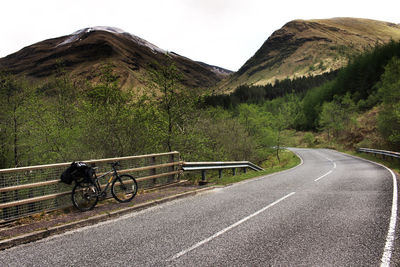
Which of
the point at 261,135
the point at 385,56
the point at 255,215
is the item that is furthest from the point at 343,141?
the point at 255,215

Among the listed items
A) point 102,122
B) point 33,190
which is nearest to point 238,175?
point 102,122

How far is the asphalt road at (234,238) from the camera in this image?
12.1ft

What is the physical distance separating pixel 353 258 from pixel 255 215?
2522mm

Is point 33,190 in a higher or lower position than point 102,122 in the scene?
lower

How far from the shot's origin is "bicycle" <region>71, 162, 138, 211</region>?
6.37 metres

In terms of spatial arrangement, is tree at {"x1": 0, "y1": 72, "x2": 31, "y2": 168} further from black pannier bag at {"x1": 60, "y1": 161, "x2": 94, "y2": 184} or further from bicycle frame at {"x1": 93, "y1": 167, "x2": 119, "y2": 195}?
black pannier bag at {"x1": 60, "y1": 161, "x2": 94, "y2": 184}

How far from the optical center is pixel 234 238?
452cm

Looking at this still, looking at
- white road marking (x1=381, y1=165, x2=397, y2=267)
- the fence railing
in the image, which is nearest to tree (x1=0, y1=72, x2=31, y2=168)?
the fence railing

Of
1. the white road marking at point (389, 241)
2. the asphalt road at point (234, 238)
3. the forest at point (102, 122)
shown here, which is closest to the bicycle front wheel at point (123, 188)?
the asphalt road at point (234, 238)

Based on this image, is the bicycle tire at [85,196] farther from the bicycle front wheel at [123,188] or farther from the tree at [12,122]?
the tree at [12,122]

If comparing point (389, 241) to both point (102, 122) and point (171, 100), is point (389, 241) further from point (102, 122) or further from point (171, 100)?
point (102, 122)

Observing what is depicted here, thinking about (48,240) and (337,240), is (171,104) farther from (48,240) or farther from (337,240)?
(337,240)

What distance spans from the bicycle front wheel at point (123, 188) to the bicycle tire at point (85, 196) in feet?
2.02

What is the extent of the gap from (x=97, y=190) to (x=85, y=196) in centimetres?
33
